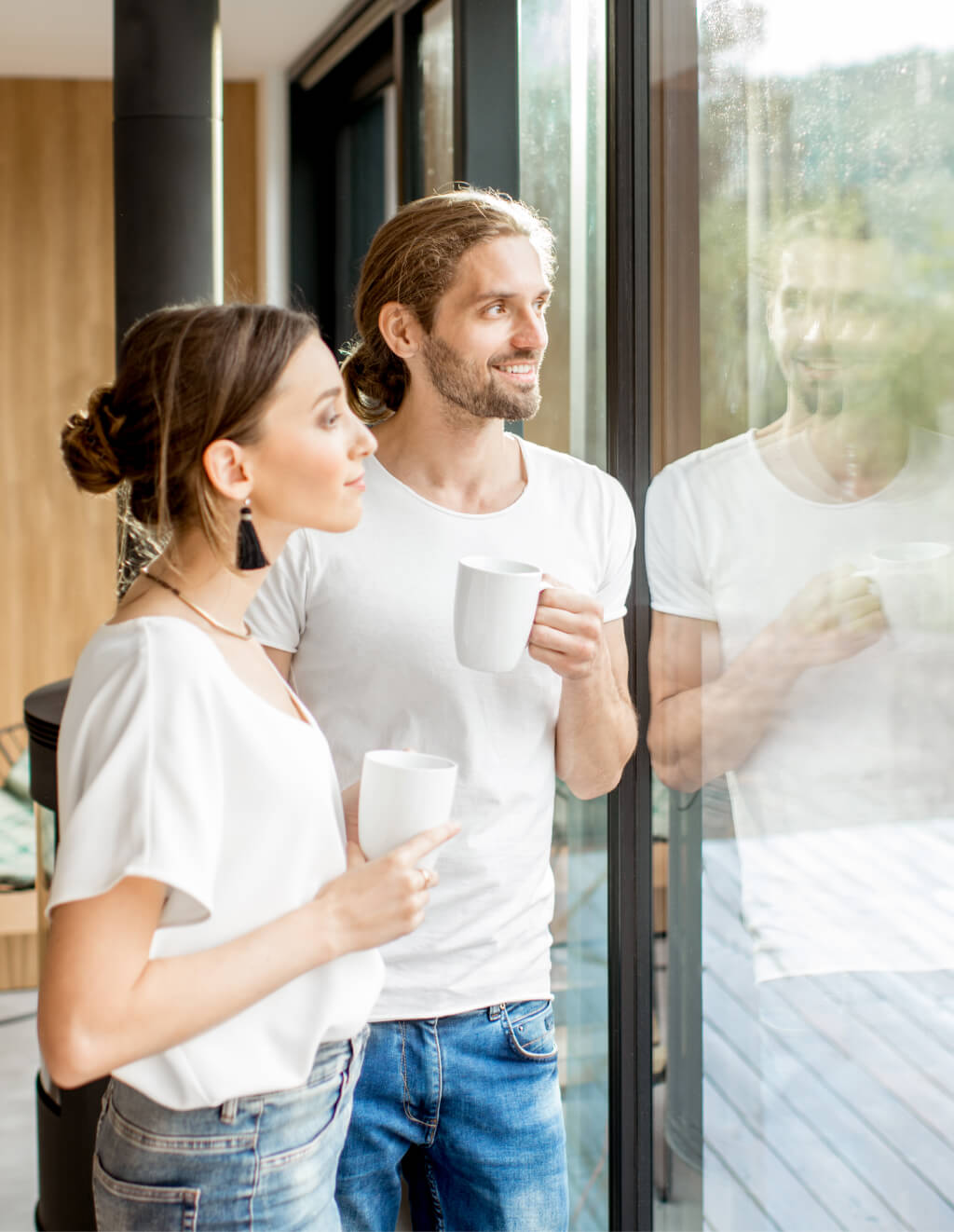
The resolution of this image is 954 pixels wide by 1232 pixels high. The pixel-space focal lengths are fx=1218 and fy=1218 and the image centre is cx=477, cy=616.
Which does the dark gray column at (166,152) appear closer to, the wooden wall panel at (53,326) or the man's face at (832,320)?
the man's face at (832,320)

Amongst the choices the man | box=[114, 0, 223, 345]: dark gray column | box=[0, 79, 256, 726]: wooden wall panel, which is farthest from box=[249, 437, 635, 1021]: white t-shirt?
box=[0, 79, 256, 726]: wooden wall panel

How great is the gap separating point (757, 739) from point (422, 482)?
0.48 meters

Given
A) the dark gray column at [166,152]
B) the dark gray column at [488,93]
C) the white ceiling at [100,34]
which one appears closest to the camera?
the dark gray column at [488,93]

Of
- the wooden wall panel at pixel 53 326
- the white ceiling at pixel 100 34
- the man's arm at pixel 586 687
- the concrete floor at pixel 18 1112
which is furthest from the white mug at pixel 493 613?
the wooden wall panel at pixel 53 326

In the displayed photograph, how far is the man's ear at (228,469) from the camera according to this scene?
984 mm

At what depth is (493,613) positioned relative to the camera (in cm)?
113

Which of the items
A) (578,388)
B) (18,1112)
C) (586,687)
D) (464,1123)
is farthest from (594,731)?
(18,1112)

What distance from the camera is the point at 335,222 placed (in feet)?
14.0

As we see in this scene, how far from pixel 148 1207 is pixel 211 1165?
57 mm

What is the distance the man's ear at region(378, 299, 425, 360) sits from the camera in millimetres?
1422

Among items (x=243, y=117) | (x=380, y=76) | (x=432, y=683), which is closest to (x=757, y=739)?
(x=432, y=683)

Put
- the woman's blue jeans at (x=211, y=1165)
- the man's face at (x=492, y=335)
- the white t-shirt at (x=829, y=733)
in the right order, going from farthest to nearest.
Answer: the man's face at (x=492, y=335) → the white t-shirt at (x=829, y=733) → the woman's blue jeans at (x=211, y=1165)

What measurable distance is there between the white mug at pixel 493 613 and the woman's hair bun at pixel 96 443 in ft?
1.05

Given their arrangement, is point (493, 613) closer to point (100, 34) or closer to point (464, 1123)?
point (464, 1123)
